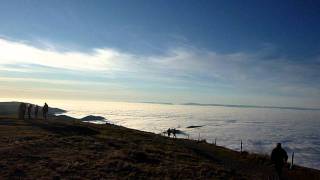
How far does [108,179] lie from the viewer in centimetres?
1959

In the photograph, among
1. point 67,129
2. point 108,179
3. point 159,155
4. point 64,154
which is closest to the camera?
point 108,179

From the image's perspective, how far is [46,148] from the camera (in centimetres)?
2795

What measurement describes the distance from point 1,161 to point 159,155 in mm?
12235

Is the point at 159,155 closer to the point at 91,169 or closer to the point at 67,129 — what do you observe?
the point at 91,169

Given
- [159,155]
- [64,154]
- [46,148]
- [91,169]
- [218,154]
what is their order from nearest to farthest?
[91,169], [64,154], [46,148], [159,155], [218,154]

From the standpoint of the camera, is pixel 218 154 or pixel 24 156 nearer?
pixel 24 156

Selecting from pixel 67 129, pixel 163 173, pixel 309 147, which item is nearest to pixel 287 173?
pixel 163 173

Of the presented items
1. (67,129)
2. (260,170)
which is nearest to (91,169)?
(260,170)

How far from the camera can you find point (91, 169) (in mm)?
21594

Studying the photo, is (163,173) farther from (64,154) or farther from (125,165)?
(64,154)

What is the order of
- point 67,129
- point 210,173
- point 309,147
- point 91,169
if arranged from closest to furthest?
1. point 91,169
2. point 210,173
3. point 67,129
4. point 309,147

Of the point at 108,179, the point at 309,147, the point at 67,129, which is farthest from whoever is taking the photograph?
the point at 309,147

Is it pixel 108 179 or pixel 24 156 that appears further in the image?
pixel 24 156

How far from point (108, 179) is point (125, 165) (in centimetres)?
362
